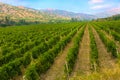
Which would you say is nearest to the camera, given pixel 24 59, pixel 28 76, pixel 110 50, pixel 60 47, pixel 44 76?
pixel 28 76

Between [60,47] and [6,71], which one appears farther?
[60,47]

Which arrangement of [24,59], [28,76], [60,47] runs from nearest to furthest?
[28,76]
[24,59]
[60,47]

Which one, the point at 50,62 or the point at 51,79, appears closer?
the point at 51,79

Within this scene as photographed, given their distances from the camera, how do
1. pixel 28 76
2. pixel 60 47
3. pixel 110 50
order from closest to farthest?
1. pixel 28 76
2. pixel 110 50
3. pixel 60 47

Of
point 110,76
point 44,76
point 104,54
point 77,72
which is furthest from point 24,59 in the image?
point 110,76

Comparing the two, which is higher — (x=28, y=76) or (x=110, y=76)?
(x=110, y=76)

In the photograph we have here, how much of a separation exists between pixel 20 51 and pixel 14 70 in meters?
7.88

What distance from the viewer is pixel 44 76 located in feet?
56.4

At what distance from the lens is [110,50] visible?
23.9 meters

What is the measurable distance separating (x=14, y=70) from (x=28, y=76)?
9.40 ft

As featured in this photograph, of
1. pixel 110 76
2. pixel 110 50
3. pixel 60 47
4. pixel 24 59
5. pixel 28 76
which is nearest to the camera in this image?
pixel 110 76

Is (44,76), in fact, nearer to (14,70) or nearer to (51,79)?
→ (51,79)

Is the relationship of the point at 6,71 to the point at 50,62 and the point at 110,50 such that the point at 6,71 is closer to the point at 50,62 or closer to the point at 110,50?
the point at 50,62

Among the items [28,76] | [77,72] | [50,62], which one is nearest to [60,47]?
[50,62]
